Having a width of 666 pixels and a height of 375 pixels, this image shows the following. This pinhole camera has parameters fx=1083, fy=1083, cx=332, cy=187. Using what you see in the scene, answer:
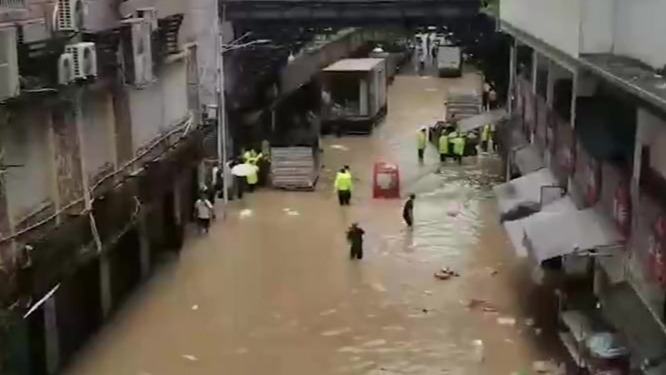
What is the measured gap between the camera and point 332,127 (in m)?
40.4

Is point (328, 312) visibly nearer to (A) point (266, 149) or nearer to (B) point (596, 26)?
(B) point (596, 26)

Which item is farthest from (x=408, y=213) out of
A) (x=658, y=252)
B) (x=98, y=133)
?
(x=658, y=252)

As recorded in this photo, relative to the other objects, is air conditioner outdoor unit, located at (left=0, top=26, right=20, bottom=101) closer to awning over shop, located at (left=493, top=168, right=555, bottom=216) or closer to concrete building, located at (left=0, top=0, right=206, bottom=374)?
concrete building, located at (left=0, top=0, right=206, bottom=374)

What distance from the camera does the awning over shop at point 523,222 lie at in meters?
18.0

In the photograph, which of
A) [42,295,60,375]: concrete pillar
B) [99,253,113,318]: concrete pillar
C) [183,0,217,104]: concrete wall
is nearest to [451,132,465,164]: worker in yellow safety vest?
[183,0,217,104]: concrete wall

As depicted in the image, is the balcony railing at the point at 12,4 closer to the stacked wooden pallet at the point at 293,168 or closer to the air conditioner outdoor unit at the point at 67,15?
the air conditioner outdoor unit at the point at 67,15

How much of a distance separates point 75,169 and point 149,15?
449cm

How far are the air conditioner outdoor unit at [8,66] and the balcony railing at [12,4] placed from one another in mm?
923

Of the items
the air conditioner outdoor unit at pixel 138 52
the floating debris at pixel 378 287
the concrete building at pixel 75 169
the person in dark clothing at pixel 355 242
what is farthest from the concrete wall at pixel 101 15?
the floating debris at pixel 378 287

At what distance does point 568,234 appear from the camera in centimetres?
1609

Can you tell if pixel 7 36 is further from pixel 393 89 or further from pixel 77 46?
pixel 393 89

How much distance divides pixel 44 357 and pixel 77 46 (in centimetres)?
459

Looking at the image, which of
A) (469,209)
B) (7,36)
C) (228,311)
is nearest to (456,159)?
(469,209)

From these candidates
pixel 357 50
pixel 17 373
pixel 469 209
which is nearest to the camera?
pixel 17 373
